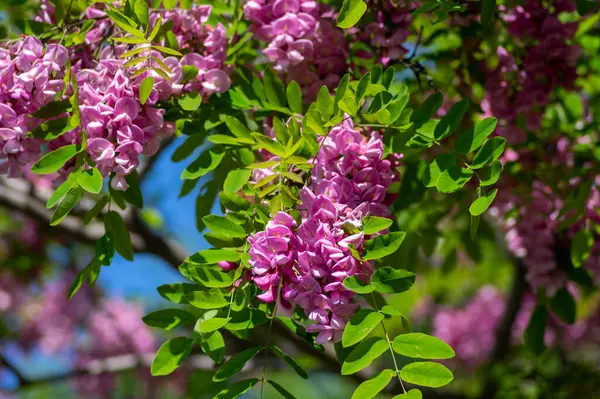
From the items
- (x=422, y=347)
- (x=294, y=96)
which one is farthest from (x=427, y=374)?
(x=294, y=96)

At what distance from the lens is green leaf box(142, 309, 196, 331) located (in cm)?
133

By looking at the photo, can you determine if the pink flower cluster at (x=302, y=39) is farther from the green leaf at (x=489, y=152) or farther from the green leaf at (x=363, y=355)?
the green leaf at (x=363, y=355)

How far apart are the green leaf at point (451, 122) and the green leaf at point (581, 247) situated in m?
0.71

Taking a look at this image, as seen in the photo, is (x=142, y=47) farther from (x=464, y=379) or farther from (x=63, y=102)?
(x=464, y=379)

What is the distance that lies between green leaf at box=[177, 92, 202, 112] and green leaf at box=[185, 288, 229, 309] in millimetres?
386

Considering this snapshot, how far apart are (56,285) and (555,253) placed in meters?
3.30

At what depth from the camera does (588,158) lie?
204 centimetres

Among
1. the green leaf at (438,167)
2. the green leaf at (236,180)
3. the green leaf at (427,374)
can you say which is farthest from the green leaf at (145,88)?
the green leaf at (427,374)

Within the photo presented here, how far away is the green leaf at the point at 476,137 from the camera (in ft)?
4.47

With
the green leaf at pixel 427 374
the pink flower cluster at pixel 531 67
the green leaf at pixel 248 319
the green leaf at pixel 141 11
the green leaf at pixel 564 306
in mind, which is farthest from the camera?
the green leaf at pixel 564 306

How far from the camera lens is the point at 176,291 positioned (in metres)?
1.34

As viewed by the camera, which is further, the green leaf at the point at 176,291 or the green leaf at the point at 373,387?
the green leaf at the point at 176,291

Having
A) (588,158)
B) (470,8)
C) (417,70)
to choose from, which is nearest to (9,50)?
(417,70)

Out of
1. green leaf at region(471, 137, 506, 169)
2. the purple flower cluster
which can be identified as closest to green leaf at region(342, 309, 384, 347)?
green leaf at region(471, 137, 506, 169)
